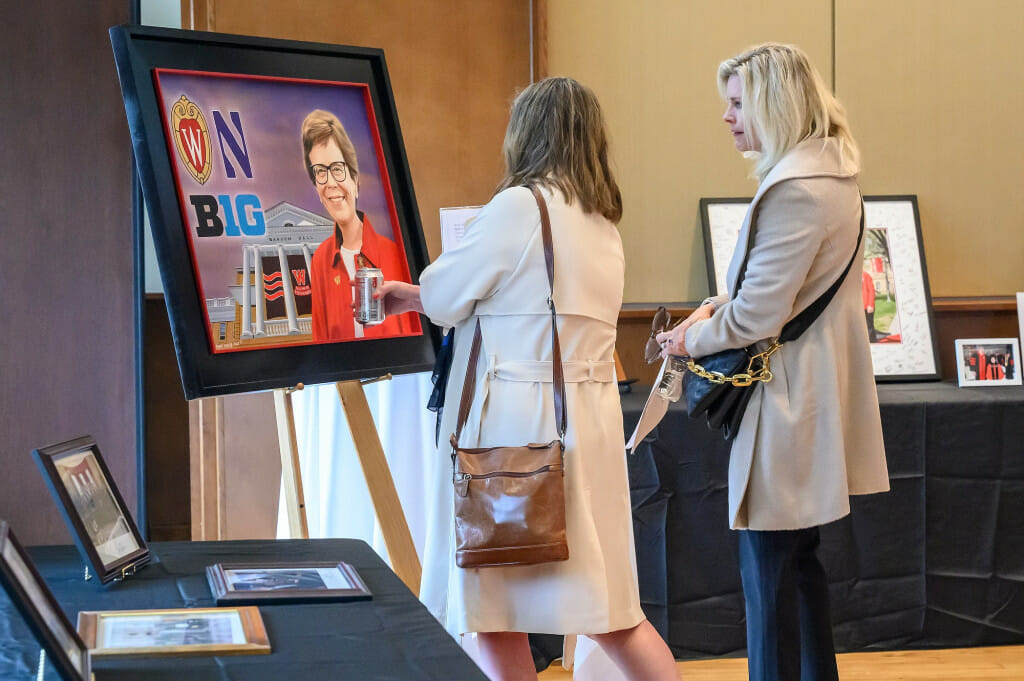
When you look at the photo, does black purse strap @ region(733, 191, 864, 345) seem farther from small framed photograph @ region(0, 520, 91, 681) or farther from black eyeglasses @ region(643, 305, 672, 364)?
small framed photograph @ region(0, 520, 91, 681)

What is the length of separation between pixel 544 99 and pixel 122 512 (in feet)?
3.42

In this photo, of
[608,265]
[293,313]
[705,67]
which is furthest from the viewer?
[705,67]

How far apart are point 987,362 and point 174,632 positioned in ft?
9.81

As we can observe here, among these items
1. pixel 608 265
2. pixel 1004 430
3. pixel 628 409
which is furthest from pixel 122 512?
pixel 1004 430

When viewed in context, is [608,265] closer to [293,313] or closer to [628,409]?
[293,313]

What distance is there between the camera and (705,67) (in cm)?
364

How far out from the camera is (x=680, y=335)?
2.39 metres

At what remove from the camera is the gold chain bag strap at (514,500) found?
6.27ft

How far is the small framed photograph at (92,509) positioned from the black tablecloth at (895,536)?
178 centimetres

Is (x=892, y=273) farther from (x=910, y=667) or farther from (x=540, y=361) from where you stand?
(x=540, y=361)

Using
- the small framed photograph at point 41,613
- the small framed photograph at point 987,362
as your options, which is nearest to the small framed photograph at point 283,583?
the small framed photograph at point 41,613

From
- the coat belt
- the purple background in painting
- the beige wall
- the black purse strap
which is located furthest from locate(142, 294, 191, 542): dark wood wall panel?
the black purse strap

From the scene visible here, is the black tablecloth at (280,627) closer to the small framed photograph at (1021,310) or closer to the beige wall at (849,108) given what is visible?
the beige wall at (849,108)

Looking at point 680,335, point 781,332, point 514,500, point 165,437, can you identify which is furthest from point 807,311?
point 165,437
